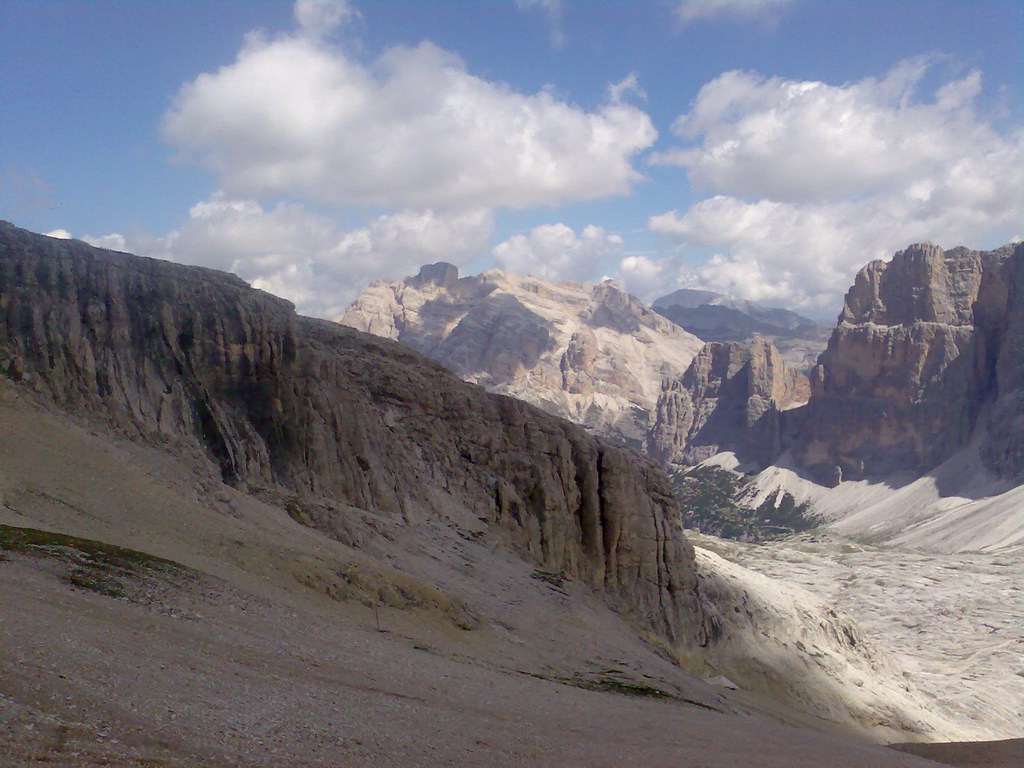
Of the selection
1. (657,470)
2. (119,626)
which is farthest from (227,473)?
(657,470)

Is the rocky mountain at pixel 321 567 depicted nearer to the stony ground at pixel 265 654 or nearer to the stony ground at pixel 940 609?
the stony ground at pixel 265 654

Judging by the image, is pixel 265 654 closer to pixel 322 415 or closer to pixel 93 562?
pixel 93 562

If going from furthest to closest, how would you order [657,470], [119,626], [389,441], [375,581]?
[657,470]
[389,441]
[375,581]
[119,626]

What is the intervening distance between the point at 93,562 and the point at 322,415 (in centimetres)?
1929

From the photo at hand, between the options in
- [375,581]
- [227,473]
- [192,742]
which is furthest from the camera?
[227,473]

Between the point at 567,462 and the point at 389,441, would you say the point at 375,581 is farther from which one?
the point at 567,462

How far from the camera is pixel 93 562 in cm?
1580

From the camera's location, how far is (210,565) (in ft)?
64.5

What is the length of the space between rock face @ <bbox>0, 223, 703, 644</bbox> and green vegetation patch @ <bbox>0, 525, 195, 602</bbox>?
10.2 m

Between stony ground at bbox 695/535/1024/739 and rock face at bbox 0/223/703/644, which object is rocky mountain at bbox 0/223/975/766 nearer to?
rock face at bbox 0/223/703/644

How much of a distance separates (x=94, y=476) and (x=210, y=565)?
443 cm

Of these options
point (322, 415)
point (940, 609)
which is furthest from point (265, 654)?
point (940, 609)

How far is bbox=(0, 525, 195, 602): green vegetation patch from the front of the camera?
14.9 metres

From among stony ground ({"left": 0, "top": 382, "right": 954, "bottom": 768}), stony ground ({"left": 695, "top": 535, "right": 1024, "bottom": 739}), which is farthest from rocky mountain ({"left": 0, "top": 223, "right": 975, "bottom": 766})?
stony ground ({"left": 695, "top": 535, "right": 1024, "bottom": 739})
